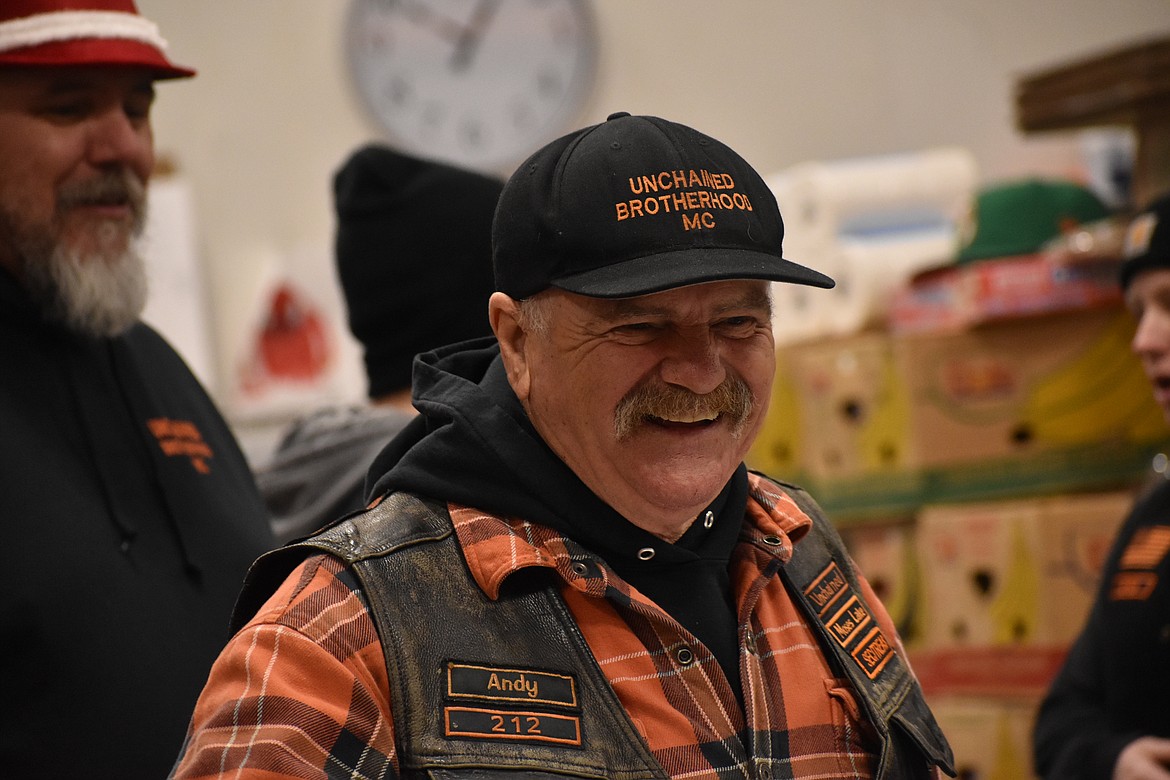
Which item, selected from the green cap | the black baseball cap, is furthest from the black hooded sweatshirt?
the green cap

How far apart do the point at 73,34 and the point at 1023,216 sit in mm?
2452

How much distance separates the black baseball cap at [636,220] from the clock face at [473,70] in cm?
333

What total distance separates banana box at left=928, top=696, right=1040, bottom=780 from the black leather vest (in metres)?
2.16

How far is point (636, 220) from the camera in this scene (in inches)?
50.9

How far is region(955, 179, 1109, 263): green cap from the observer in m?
3.46

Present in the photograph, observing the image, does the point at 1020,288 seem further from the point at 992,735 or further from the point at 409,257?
the point at 409,257

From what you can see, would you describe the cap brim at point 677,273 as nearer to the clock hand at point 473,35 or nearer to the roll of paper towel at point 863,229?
the roll of paper towel at point 863,229

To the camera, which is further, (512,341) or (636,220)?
(512,341)

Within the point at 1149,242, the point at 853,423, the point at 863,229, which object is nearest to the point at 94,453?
the point at 1149,242

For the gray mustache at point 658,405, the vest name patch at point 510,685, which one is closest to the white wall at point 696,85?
the gray mustache at point 658,405

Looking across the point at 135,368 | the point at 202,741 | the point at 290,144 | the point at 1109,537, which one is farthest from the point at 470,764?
the point at 290,144

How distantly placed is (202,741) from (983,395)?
2.73 metres

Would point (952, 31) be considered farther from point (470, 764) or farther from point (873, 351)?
point (470, 764)

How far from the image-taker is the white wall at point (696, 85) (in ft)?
15.4
